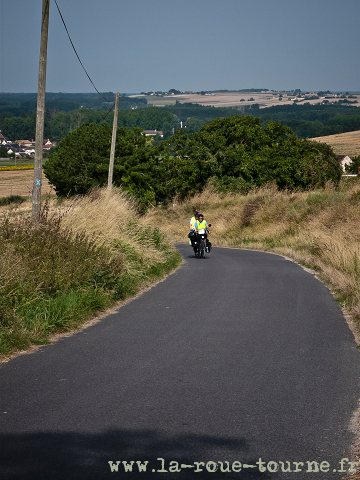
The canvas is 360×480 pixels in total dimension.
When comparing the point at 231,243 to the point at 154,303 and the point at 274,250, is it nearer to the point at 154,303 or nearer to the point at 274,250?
the point at 274,250

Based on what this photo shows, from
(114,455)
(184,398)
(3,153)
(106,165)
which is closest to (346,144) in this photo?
(106,165)

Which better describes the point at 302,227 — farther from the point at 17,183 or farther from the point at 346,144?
the point at 346,144

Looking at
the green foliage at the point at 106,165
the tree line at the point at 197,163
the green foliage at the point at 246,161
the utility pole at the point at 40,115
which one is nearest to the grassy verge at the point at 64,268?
the utility pole at the point at 40,115

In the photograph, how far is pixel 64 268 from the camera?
9.64m

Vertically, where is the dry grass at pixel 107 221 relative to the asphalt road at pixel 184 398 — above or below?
above

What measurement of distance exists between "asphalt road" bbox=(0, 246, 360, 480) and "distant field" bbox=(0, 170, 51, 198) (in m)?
65.4

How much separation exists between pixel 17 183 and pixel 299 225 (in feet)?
216

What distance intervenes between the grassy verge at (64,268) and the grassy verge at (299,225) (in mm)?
4443

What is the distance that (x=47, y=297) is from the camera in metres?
8.98

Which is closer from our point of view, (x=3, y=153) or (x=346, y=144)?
(x=346, y=144)

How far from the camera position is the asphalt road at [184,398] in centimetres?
401

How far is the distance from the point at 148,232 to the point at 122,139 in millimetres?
35391

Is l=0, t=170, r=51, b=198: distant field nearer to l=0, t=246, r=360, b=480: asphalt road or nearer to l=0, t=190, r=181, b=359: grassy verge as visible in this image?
l=0, t=190, r=181, b=359: grassy verge

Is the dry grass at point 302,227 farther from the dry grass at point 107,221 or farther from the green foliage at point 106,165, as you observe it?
the green foliage at point 106,165
